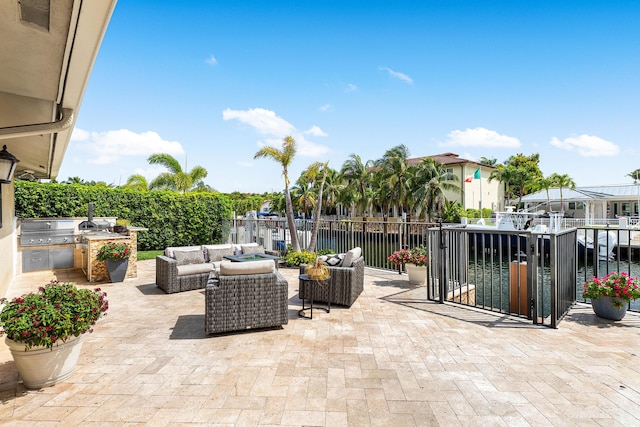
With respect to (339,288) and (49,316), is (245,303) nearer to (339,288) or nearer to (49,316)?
(339,288)

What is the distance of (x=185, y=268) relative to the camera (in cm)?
615

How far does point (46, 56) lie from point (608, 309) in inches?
256

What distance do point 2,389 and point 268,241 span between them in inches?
326

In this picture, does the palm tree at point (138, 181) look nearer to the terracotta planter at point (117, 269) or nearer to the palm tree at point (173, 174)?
the palm tree at point (173, 174)

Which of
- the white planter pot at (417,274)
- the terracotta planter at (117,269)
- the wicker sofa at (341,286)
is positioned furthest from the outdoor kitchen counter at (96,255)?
the white planter pot at (417,274)

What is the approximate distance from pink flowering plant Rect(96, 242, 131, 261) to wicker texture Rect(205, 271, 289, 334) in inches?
155

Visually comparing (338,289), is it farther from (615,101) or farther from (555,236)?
(615,101)

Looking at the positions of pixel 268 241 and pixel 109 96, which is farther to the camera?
pixel 268 241

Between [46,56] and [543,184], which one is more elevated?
[543,184]

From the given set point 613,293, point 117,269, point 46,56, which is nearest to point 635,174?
point 613,293

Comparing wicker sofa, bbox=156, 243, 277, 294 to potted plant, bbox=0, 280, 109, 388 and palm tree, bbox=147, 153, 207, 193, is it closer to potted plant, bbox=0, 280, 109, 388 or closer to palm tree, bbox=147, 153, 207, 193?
potted plant, bbox=0, 280, 109, 388

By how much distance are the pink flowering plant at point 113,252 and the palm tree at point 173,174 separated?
1064 centimetres

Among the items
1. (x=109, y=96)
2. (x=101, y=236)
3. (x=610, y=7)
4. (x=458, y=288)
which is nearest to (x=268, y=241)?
(x=101, y=236)

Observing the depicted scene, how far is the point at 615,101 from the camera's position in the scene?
1253 centimetres
